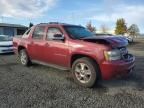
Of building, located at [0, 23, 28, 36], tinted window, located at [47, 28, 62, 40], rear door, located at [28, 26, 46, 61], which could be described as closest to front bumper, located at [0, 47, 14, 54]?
rear door, located at [28, 26, 46, 61]

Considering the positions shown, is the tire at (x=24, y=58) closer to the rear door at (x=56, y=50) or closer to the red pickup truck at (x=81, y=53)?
the red pickup truck at (x=81, y=53)

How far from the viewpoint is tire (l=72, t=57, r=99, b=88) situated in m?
5.95

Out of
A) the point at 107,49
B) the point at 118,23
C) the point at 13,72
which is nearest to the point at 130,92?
the point at 107,49

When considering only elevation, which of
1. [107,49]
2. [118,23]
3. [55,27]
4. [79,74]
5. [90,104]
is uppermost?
[118,23]

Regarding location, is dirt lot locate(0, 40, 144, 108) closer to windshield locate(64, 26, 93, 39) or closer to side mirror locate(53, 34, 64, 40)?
side mirror locate(53, 34, 64, 40)

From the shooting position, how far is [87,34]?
24.5 feet

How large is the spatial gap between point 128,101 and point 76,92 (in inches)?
52.2

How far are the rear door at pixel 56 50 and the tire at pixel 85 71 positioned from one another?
1.60 ft

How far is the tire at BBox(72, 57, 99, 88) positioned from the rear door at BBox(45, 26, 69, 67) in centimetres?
49

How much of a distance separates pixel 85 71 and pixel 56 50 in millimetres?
1329

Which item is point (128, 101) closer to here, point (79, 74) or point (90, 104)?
point (90, 104)

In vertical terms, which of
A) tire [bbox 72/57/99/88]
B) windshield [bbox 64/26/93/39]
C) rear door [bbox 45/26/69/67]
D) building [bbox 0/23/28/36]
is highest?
building [bbox 0/23/28/36]

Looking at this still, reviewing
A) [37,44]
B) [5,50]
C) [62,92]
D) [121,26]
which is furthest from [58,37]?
[121,26]

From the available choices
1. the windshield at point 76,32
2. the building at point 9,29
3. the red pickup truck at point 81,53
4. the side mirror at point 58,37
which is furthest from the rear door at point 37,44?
the building at point 9,29
